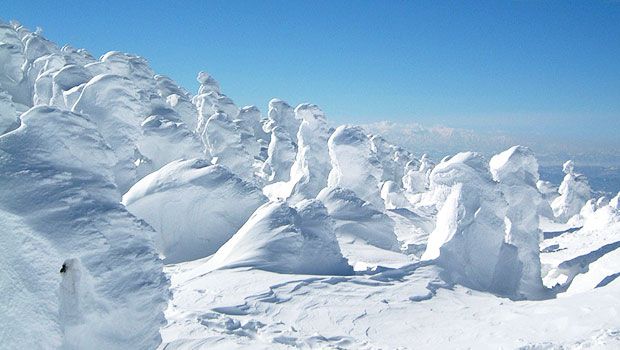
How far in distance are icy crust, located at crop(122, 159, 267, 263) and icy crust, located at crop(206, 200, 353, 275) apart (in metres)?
3.26

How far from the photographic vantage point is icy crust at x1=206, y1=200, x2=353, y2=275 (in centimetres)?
1638

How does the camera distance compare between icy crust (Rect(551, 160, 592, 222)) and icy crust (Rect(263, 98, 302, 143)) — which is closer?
icy crust (Rect(551, 160, 592, 222))

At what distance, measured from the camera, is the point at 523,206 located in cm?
2139

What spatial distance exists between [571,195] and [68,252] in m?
59.6

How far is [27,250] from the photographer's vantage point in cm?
602

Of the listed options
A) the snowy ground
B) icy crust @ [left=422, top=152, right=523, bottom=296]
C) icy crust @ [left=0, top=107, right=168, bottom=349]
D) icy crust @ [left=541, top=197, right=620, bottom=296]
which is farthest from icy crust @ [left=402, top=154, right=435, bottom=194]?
icy crust @ [left=0, top=107, right=168, bottom=349]

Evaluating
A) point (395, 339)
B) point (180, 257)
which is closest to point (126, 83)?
point (180, 257)

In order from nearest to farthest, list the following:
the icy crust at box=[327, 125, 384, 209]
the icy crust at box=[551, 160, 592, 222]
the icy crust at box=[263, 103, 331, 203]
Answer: the icy crust at box=[327, 125, 384, 209] → the icy crust at box=[263, 103, 331, 203] → the icy crust at box=[551, 160, 592, 222]

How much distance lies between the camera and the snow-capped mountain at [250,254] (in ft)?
21.4

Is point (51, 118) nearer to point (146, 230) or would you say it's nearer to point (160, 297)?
point (146, 230)

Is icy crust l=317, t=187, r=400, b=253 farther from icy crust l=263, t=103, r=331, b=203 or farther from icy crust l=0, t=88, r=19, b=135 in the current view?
icy crust l=0, t=88, r=19, b=135

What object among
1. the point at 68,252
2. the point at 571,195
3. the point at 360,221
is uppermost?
the point at 68,252

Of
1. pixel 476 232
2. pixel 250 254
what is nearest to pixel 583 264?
pixel 476 232

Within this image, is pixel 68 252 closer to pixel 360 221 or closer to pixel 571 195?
pixel 360 221
